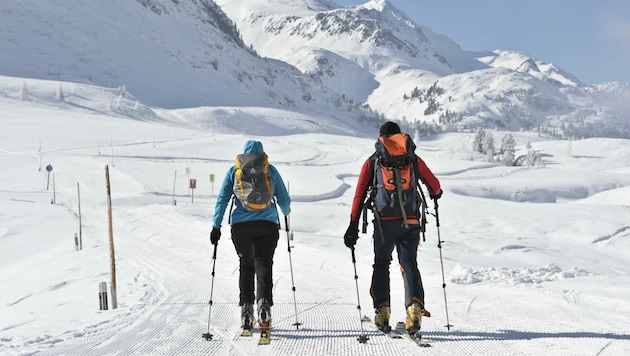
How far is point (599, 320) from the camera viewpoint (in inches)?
282

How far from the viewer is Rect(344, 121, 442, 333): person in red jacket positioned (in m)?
6.27

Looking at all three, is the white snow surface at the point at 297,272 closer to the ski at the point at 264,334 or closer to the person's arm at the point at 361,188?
the ski at the point at 264,334

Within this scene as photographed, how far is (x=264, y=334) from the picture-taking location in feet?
20.5

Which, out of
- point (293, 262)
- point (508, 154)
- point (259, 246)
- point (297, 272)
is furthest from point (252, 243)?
point (508, 154)

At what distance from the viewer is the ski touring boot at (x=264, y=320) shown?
6230mm

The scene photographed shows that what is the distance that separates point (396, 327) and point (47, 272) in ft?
40.2

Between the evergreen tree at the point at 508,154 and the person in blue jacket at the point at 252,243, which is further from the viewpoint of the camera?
the evergreen tree at the point at 508,154

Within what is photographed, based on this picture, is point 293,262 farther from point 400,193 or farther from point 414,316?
point 400,193

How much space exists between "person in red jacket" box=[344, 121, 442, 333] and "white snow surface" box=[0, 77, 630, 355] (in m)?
0.44

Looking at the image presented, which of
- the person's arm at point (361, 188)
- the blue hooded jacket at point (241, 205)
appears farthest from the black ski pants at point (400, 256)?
the blue hooded jacket at point (241, 205)

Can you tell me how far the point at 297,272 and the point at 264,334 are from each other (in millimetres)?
6496

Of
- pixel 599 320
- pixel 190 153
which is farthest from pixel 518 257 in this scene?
pixel 190 153

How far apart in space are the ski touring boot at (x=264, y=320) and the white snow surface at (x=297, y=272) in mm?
169

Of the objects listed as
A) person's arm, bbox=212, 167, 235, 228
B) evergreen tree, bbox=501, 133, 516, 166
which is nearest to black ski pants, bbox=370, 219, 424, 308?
person's arm, bbox=212, 167, 235, 228
